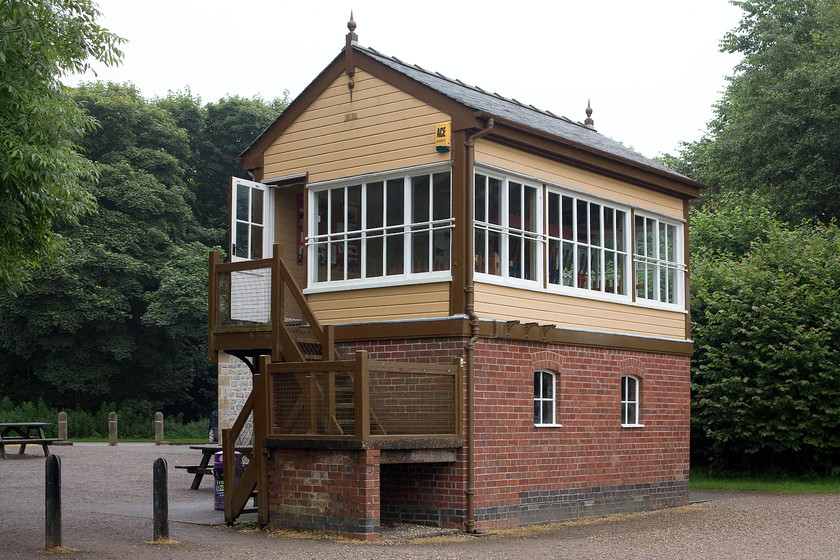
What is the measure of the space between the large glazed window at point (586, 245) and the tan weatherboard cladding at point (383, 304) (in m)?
2.48

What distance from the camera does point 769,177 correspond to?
34.0 m

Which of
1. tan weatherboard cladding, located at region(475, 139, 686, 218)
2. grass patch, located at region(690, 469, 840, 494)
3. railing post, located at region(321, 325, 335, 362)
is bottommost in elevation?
grass patch, located at region(690, 469, 840, 494)

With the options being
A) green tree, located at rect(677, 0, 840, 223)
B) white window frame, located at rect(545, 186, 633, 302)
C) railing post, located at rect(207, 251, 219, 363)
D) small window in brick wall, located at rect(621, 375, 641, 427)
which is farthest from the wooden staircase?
green tree, located at rect(677, 0, 840, 223)

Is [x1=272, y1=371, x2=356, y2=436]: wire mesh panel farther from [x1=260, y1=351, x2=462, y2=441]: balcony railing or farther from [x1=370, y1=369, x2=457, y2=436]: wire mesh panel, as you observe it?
[x1=370, y1=369, x2=457, y2=436]: wire mesh panel

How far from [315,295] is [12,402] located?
90.9 feet

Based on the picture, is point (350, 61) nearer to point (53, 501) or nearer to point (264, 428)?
point (264, 428)

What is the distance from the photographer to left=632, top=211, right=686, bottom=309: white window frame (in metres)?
19.0

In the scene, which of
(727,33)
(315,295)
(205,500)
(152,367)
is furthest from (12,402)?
(727,33)

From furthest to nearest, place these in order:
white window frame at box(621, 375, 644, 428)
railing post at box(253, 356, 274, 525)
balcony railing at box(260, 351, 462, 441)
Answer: white window frame at box(621, 375, 644, 428) < railing post at box(253, 356, 274, 525) < balcony railing at box(260, 351, 462, 441)

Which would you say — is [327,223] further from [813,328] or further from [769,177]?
[769,177]

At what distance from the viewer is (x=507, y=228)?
1561cm

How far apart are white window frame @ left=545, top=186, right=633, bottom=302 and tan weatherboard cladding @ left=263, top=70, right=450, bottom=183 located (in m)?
2.43

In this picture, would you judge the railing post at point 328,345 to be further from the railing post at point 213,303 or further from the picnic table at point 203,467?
the picnic table at point 203,467

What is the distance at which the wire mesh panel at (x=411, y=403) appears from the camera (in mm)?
13523
